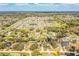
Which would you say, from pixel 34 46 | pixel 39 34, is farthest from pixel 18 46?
pixel 39 34

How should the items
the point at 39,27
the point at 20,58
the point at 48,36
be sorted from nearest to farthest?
the point at 20,58 < the point at 48,36 < the point at 39,27

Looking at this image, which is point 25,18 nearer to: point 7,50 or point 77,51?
point 7,50

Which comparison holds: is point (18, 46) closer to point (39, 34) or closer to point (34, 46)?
point (34, 46)

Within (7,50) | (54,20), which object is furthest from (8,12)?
(7,50)

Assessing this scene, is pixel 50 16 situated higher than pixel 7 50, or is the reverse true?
pixel 50 16

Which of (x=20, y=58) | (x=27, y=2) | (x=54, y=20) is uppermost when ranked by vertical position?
(x=27, y=2)

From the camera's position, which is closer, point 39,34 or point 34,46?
point 34,46

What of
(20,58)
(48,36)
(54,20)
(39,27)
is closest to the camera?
(20,58)

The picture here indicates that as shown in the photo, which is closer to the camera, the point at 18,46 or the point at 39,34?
the point at 18,46

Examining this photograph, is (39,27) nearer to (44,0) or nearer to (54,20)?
(54,20)

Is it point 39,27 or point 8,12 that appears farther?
point 8,12
